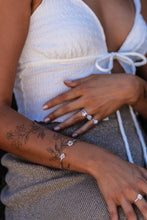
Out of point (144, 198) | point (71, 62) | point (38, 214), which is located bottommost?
point (38, 214)

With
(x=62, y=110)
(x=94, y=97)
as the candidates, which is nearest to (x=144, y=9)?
(x=94, y=97)

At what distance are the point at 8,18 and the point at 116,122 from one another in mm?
608

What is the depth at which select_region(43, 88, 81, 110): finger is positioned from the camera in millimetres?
1186

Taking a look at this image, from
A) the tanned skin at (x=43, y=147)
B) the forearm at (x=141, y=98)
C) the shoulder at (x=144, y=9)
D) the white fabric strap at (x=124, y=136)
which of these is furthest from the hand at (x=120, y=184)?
the shoulder at (x=144, y=9)

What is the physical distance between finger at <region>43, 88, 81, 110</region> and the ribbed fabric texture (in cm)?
4

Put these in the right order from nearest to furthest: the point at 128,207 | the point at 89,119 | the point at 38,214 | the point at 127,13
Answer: the point at 128,207 < the point at 38,214 < the point at 89,119 < the point at 127,13

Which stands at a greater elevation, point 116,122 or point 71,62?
point 71,62

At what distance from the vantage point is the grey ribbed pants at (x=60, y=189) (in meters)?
1.02

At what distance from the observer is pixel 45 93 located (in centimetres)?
123

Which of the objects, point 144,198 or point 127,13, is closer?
point 144,198

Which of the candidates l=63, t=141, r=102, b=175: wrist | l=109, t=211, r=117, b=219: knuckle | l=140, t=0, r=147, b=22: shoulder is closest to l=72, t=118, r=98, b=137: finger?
l=63, t=141, r=102, b=175: wrist

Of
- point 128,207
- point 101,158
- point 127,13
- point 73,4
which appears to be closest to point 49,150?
point 101,158

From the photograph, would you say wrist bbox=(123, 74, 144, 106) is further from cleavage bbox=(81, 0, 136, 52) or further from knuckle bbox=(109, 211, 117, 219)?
knuckle bbox=(109, 211, 117, 219)

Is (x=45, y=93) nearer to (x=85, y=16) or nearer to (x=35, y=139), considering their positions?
(x=35, y=139)
